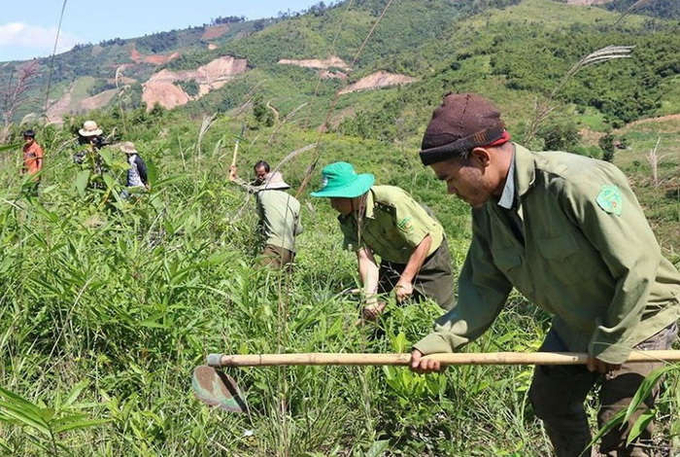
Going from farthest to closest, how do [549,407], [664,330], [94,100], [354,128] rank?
[94,100]
[354,128]
[549,407]
[664,330]

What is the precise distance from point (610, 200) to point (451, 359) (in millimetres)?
706

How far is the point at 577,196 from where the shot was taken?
1877 millimetres

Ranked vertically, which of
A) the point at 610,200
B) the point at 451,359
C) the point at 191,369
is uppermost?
the point at 610,200

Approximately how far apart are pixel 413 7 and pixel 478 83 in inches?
3255

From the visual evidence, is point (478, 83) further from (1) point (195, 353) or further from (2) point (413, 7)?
(2) point (413, 7)

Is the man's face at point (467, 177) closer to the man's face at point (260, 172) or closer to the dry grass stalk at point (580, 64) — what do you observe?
the dry grass stalk at point (580, 64)

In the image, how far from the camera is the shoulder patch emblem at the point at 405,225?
3.75 meters

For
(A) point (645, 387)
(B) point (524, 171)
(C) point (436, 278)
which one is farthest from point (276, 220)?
(A) point (645, 387)

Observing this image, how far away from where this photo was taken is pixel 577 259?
6.57 feet

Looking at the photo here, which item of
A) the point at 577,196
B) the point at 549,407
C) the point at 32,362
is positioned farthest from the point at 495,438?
the point at 32,362

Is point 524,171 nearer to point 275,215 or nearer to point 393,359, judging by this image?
point 393,359

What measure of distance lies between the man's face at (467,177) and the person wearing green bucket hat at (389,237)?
1305 mm

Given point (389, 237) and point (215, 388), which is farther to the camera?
point (389, 237)

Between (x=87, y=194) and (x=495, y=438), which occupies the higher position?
(x=87, y=194)
